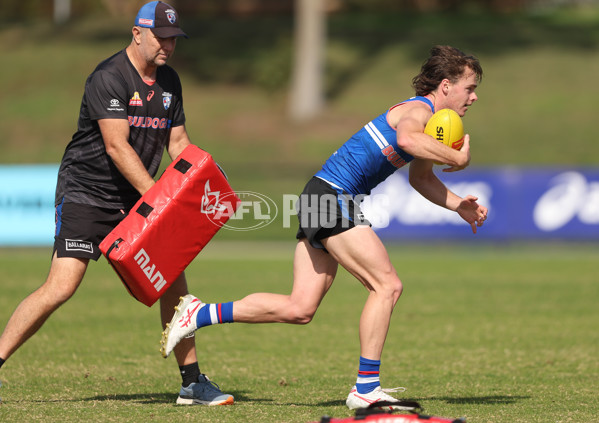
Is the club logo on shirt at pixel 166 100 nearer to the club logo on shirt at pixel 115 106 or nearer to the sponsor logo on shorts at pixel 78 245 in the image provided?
the club logo on shirt at pixel 115 106

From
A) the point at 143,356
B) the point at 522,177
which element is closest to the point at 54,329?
the point at 143,356

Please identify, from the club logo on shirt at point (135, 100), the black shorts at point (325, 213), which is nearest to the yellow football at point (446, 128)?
the black shorts at point (325, 213)

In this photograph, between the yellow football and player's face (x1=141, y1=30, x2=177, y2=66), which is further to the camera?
player's face (x1=141, y1=30, x2=177, y2=66)

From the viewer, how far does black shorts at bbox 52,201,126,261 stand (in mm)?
5891

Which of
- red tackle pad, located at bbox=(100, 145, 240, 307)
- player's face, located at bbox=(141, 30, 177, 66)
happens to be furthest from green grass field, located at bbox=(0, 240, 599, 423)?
player's face, located at bbox=(141, 30, 177, 66)

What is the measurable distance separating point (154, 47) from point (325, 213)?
1.61 meters

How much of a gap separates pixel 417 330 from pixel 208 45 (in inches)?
1211

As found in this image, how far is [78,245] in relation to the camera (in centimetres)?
590

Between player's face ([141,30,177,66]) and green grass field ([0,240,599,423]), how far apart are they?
92.6 inches

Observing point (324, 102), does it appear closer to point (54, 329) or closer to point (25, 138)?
point (25, 138)

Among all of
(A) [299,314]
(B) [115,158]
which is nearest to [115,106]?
(B) [115,158]

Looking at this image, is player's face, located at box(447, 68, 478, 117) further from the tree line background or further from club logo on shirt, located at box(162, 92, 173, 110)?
the tree line background

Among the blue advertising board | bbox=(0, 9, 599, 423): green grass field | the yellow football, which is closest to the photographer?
the yellow football

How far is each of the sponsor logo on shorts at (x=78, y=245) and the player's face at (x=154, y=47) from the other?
1311mm
